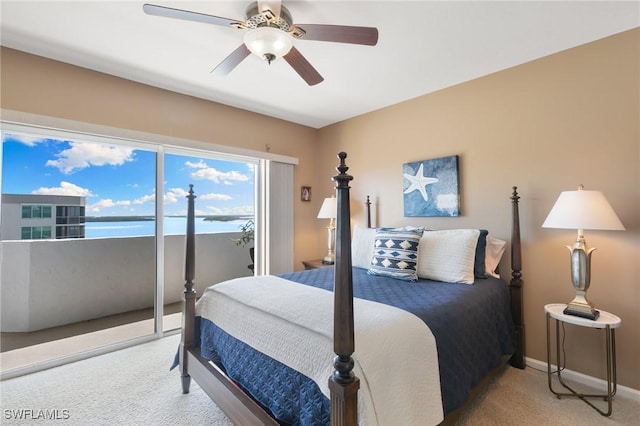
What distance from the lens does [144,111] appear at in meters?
2.85

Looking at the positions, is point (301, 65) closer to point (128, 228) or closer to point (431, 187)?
point (431, 187)

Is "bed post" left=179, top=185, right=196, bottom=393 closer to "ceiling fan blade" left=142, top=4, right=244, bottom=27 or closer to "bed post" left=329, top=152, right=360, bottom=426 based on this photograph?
"ceiling fan blade" left=142, top=4, right=244, bottom=27

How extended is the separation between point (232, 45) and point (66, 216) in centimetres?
224

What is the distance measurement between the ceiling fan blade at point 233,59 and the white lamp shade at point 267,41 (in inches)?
4.1

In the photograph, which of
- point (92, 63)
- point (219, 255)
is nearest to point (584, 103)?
point (92, 63)

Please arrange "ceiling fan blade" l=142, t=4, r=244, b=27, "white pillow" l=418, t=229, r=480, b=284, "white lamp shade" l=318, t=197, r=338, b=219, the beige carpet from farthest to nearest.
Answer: "white lamp shade" l=318, t=197, r=338, b=219, "white pillow" l=418, t=229, r=480, b=284, the beige carpet, "ceiling fan blade" l=142, t=4, r=244, b=27

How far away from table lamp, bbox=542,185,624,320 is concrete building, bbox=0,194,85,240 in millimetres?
4021

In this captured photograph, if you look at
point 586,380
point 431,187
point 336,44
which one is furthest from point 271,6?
point 586,380

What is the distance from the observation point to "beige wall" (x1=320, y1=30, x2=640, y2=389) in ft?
6.62

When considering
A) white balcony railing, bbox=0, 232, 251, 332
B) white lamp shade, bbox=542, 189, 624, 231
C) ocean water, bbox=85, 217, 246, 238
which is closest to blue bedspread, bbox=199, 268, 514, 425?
white lamp shade, bbox=542, 189, 624, 231

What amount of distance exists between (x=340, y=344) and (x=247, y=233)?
3.18 metres

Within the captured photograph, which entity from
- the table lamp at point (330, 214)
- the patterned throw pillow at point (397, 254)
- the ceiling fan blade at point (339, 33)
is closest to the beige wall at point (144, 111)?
the table lamp at point (330, 214)

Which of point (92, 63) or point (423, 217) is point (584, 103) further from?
point (92, 63)

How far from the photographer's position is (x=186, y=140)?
3088 mm
